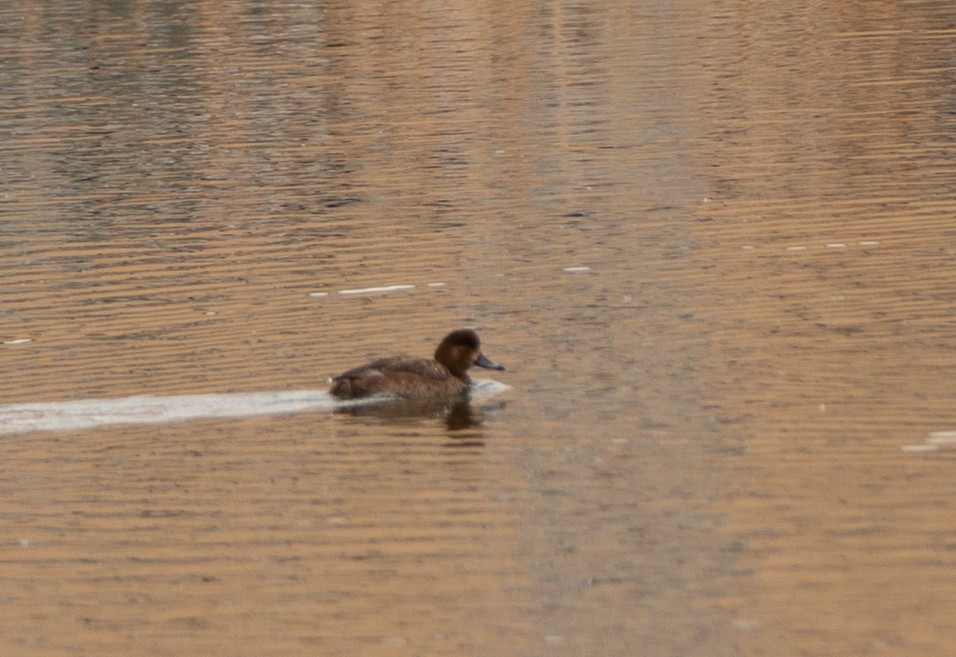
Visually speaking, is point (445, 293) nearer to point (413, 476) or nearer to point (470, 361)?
point (470, 361)

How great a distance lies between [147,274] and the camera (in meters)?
19.9

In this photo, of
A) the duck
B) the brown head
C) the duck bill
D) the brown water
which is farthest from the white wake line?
the duck bill

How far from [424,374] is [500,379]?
68 cm

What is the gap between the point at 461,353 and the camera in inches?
598

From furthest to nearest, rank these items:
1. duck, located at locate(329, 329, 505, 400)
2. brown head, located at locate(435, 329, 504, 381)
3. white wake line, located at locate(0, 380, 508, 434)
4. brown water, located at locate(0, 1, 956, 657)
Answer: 1. brown head, located at locate(435, 329, 504, 381)
2. duck, located at locate(329, 329, 505, 400)
3. white wake line, located at locate(0, 380, 508, 434)
4. brown water, located at locate(0, 1, 956, 657)

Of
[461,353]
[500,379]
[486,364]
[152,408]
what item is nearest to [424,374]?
[461,353]

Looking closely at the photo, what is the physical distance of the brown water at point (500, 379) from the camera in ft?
35.4

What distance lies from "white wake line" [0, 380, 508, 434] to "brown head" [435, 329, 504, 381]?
1.97ft

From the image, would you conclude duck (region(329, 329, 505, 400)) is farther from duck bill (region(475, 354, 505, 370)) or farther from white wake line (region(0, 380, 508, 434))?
white wake line (region(0, 380, 508, 434))

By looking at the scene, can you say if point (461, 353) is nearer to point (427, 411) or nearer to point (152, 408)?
point (427, 411)

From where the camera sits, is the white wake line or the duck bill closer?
the white wake line

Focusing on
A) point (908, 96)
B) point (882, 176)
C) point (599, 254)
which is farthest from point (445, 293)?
point (908, 96)

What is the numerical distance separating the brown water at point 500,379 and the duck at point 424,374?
18cm

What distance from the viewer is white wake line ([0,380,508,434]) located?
1448 centimetres
